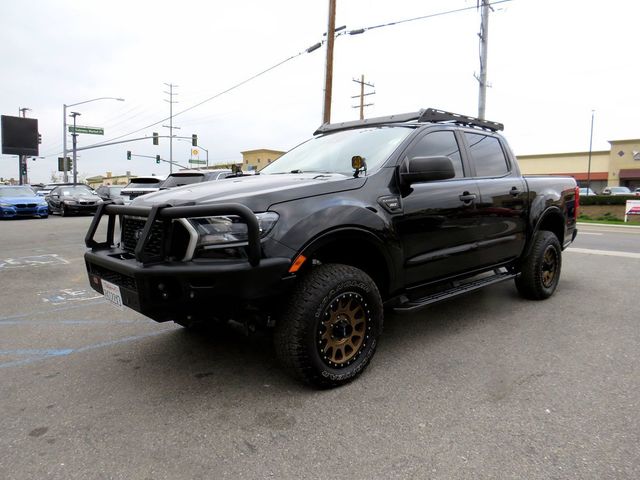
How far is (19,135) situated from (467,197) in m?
51.4

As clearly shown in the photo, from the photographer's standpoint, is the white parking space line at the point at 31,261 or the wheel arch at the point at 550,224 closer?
the wheel arch at the point at 550,224

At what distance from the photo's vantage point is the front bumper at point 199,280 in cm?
263

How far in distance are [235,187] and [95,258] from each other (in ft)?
3.47

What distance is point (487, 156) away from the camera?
4715 millimetres

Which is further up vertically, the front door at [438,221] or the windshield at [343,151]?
the windshield at [343,151]

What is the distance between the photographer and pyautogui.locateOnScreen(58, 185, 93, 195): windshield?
67.8 ft

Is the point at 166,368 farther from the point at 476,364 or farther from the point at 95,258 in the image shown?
the point at 476,364

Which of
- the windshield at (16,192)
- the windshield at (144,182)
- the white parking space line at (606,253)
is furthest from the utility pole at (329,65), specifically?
the windshield at (16,192)

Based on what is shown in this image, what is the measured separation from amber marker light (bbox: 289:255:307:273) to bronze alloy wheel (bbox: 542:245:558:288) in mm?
3332

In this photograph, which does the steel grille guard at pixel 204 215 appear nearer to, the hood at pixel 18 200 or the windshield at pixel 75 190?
the hood at pixel 18 200

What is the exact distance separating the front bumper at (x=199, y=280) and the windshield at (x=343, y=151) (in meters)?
1.17

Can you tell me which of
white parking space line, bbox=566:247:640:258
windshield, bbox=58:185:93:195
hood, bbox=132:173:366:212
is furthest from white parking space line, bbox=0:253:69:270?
windshield, bbox=58:185:93:195

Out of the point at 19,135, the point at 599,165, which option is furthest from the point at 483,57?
the point at 599,165

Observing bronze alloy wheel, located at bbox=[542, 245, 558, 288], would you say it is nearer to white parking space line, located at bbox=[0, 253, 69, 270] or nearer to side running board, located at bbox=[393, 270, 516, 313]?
side running board, located at bbox=[393, 270, 516, 313]
